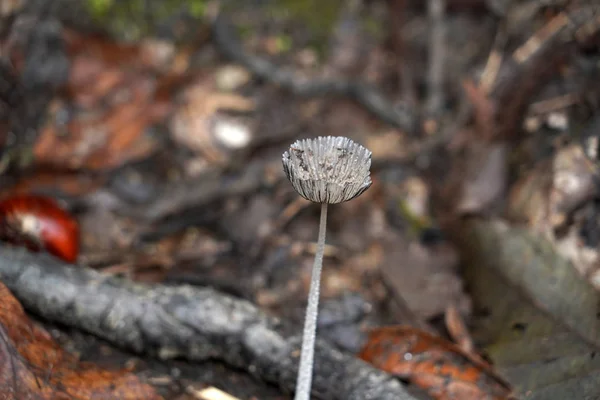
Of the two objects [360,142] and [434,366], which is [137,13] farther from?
[434,366]

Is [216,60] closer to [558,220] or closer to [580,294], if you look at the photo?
[558,220]

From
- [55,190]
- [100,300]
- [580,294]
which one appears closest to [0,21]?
[55,190]

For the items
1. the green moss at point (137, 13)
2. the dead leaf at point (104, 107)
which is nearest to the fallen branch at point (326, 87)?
the green moss at point (137, 13)

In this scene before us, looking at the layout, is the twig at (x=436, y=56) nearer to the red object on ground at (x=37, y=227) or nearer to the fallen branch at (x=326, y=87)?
the fallen branch at (x=326, y=87)

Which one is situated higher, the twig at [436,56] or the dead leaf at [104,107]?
the twig at [436,56]

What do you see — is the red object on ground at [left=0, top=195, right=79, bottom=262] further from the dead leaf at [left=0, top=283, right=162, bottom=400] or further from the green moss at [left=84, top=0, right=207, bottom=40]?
the green moss at [left=84, top=0, right=207, bottom=40]

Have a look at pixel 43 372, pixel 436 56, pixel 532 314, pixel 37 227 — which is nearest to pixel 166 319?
pixel 43 372
